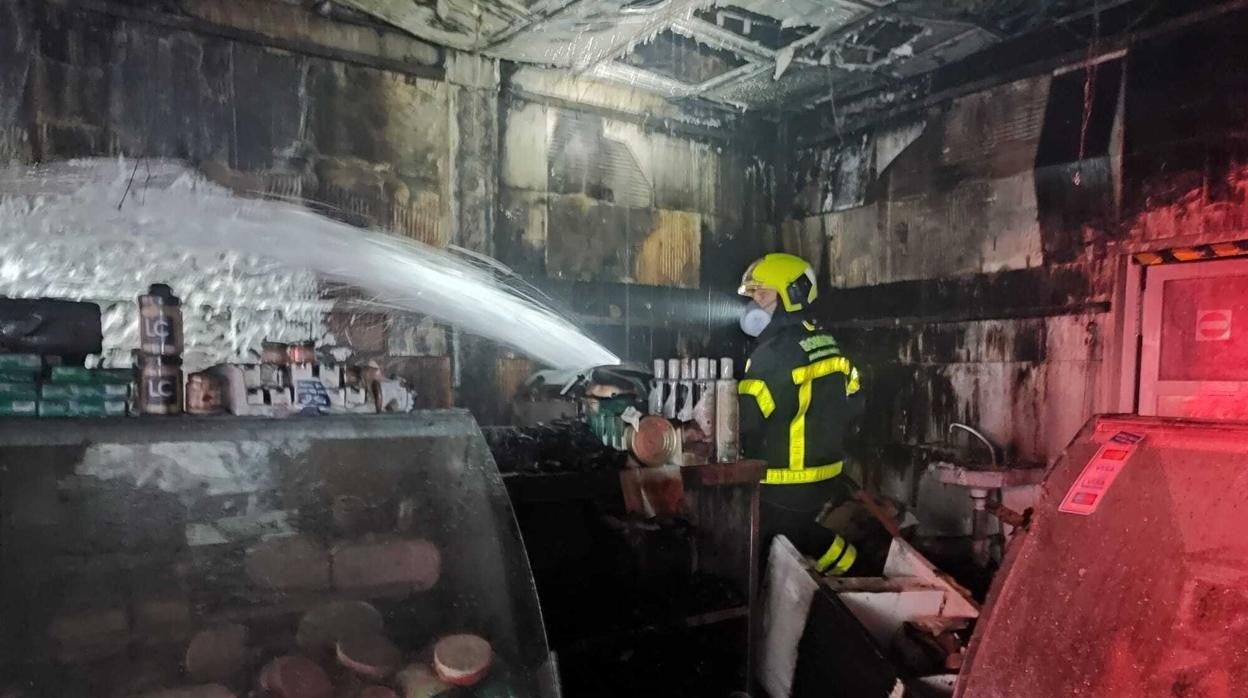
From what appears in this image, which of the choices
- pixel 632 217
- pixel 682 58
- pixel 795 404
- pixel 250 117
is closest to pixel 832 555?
pixel 795 404

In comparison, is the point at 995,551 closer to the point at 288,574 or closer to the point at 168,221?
the point at 288,574

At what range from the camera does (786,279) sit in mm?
4238

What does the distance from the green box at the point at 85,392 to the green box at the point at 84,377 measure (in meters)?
0.01

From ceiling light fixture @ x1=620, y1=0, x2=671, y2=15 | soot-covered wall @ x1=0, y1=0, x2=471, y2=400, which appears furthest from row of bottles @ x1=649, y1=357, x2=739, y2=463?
ceiling light fixture @ x1=620, y1=0, x2=671, y2=15

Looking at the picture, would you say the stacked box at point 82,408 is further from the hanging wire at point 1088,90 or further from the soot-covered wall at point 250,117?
the hanging wire at point 1088,90

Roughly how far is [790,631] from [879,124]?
132 inches

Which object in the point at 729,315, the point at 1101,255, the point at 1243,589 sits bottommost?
the point at 1243,589

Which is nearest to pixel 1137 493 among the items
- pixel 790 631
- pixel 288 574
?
pixel 790 631

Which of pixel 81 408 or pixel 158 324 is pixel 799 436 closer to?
pixel 158 324

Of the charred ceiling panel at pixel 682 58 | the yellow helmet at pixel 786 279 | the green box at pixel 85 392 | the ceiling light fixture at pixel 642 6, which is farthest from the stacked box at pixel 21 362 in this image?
the yellow helmet at pixel 786 279

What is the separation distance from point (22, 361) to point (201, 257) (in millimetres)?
1793

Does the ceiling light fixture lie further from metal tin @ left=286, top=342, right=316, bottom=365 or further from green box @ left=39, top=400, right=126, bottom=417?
green box @ left=39, top=400, right=126, bottom=417

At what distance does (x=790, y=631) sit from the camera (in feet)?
10.5

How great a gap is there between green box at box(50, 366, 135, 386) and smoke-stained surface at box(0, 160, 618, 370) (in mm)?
1672
